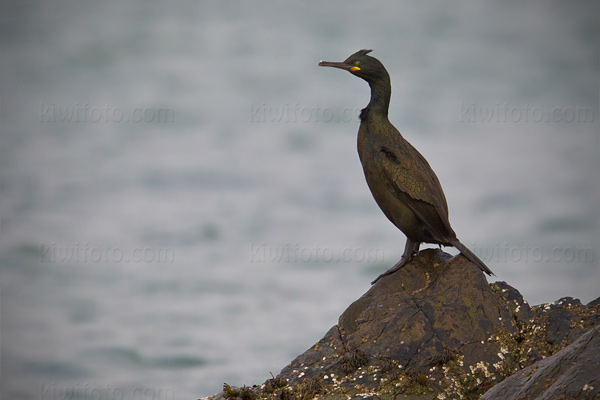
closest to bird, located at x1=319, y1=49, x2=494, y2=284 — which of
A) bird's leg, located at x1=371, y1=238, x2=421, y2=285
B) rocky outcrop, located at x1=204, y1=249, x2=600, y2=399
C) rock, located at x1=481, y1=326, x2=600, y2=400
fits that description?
bird's leg, located at x1=371, y1=238, x2=421, y2=285

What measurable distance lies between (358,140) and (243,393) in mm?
4846

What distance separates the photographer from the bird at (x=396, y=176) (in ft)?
36.5

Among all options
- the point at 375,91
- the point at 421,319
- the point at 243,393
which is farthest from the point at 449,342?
the point at 375,91

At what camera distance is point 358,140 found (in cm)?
1187

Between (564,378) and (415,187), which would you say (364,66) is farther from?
(564,378)

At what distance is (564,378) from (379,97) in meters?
6.33

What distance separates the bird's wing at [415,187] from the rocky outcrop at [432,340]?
0.70 m

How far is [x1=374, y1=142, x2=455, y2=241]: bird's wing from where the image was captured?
437 inches

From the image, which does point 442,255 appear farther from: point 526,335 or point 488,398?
point 488,398

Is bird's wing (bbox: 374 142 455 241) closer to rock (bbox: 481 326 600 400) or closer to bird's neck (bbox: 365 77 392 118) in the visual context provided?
bird's neck (bbox: 365 77 392 118)

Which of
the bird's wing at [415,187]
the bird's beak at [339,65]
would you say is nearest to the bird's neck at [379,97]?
the bird's beak at [339,65]

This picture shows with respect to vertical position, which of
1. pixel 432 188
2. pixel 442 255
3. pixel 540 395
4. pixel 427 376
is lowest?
pixel 540 395

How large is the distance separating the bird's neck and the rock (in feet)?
17.9

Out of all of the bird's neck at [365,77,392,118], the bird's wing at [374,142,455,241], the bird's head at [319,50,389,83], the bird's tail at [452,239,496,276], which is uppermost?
the bird's head at [319,50,389,83]
